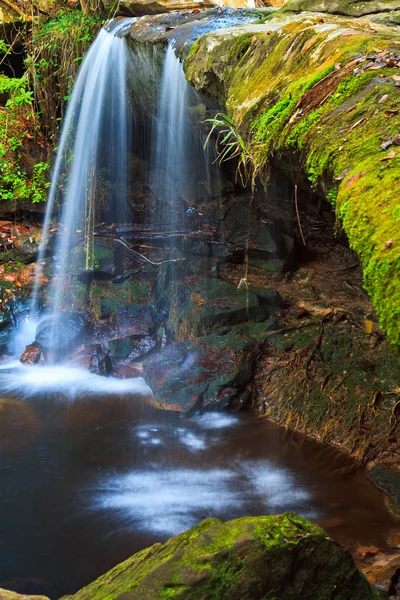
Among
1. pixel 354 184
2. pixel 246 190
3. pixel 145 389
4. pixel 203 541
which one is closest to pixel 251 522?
pixel 203 541

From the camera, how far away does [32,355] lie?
7.45m

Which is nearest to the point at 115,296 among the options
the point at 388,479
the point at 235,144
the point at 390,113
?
the point at 235,144

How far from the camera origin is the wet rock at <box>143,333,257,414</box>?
601 centimetres

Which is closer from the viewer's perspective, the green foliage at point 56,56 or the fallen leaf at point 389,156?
the fallen leaf at point 389,156

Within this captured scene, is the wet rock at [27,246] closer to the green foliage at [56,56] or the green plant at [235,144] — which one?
the green foliage at [56,56]

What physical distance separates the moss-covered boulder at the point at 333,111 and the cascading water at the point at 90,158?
3152mm

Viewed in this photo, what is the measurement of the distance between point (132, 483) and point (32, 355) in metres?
3.46

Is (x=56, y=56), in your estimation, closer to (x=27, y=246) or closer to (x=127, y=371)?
(x=27, y=246)

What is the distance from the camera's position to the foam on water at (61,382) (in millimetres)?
6500

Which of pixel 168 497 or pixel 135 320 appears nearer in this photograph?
pixel 168 497

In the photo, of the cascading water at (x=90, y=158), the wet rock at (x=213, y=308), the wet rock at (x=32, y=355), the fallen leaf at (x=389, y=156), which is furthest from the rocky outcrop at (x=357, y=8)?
the wet rock at (x=32, y=355)

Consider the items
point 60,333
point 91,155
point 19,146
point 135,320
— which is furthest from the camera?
point 19,146

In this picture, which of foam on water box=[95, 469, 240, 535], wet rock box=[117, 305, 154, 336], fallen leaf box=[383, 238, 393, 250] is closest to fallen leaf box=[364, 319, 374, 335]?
foam on water box=[95, 469, 240, 535]

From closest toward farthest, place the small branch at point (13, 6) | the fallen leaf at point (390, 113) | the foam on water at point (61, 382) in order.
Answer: the fallen leaf at point (390, 113) → the foam on water at point (61, 382) → the small branch at point (13, 6)
